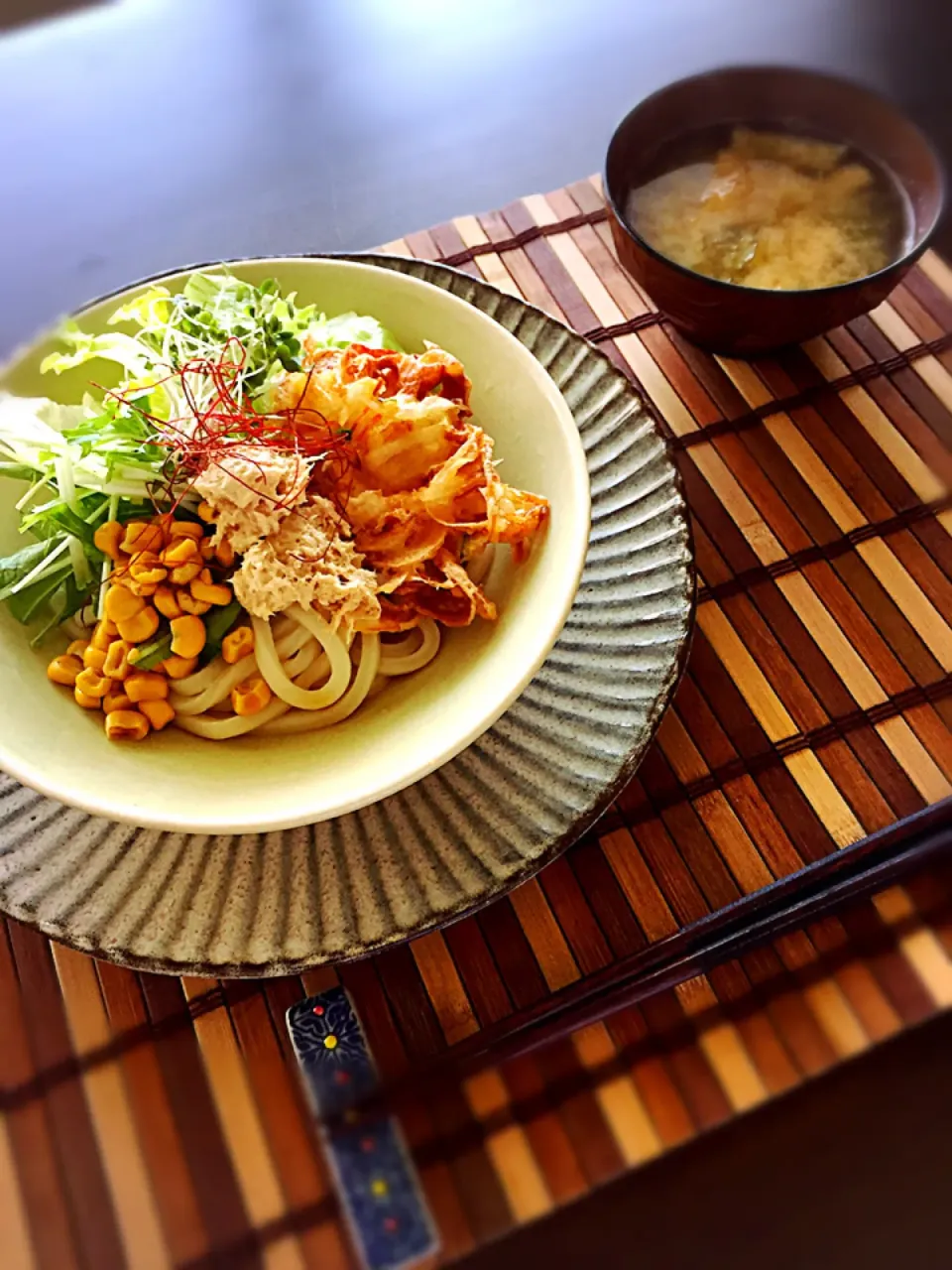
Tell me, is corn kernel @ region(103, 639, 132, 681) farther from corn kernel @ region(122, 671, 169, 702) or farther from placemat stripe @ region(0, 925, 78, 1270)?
placemat stripe @ region(0, 925, 78, 1270)

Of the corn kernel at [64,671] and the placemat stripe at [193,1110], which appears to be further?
the corn kernel at [64,671]

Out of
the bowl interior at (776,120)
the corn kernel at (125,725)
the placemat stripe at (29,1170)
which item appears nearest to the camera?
the placemat stripe at (29,1170)

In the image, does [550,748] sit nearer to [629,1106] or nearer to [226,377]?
[629,1106]

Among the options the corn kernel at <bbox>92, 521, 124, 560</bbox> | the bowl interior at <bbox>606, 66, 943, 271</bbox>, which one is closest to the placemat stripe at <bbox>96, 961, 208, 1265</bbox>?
the corn kernel at <bbox>92, 521, 124, 560</bbox>

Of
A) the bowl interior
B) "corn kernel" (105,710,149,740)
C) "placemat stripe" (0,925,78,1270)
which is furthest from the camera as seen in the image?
the bowl interior

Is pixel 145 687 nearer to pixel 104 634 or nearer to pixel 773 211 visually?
pixel 104 634

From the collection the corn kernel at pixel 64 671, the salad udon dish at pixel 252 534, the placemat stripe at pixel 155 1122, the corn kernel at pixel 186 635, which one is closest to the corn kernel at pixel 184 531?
the salad udon dish at pixel 252 534

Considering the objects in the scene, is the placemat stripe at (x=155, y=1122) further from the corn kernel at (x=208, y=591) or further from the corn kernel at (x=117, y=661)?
the corn kernel at (x=208, y=591)
